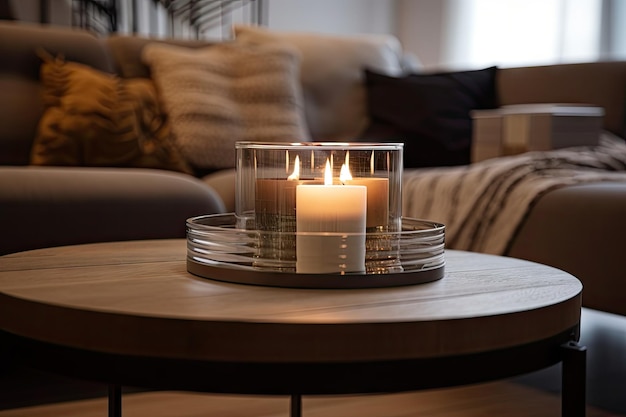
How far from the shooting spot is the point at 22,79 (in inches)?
95.2

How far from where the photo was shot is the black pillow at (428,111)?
2.79 meters

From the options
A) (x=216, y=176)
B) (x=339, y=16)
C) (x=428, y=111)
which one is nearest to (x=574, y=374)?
(x=216, y=176)

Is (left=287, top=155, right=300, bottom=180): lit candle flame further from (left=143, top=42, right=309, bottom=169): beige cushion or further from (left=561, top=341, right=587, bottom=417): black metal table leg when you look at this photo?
(left=143, top=42, right=309, bottom=169): beige cushion

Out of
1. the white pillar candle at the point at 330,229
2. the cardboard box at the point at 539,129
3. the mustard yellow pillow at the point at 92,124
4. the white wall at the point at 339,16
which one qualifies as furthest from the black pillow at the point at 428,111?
the white wall at the point at 339,16

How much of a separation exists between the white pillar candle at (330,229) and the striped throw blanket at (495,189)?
108 cm

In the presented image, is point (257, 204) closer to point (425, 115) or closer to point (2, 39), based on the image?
point (2, 39)

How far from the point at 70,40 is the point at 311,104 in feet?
2.71

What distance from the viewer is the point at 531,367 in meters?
0.78

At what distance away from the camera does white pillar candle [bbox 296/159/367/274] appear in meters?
0.89

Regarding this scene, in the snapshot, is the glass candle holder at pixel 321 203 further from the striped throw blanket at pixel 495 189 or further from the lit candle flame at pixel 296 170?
the striped throw blanket at pixel 495 189

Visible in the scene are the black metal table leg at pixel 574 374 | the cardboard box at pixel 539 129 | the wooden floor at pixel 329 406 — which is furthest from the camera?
the cardboard box at pixel 539 129

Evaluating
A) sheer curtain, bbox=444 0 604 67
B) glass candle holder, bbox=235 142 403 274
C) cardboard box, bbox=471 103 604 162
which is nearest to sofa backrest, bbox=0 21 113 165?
cardboard box, bbox=471 103 604 162

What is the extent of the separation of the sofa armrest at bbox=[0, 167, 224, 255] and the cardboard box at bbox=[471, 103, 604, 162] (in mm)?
999

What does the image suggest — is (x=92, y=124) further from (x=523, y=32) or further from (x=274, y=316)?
(x=523, y=32)
